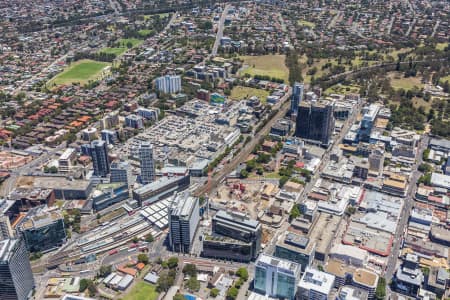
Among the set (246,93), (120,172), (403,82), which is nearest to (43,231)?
(120,172)

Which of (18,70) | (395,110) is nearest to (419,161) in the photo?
(395,110)

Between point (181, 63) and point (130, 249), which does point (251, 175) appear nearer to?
point (130, 249)

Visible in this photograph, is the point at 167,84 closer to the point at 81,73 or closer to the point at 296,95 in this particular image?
the point at 81,73

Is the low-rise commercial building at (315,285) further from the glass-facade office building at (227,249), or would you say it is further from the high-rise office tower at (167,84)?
the high-rise office tower at (167,84)

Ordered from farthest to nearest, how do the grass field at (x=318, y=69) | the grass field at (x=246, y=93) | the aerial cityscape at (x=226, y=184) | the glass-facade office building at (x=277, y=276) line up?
the grass field at (x=318, y=69) < the grass field at (x=246, y=93) < the aerial cityscape at (x=226, y=184) < the glass-facade office building at (x=277, y=276)

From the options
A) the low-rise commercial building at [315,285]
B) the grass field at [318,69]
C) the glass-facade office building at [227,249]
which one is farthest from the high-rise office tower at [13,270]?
the grass field at [318,69]

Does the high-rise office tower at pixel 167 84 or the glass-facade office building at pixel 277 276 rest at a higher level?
the high-rise office tower at pixel 167 84

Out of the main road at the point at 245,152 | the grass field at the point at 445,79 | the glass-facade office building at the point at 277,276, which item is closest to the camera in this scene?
the glass-facade office building at the point at 277,276
